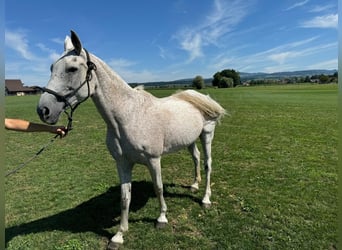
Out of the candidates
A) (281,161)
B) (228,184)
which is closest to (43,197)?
(228,184)

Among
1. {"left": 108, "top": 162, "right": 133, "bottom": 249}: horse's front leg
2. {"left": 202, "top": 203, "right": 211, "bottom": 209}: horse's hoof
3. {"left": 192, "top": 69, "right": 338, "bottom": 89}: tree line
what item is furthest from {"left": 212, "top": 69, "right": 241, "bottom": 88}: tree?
{"left": 108, "top": 162, "right": 133, "bottom": 249}: horse's front leg

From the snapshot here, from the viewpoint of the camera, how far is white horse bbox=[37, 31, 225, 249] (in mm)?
2490

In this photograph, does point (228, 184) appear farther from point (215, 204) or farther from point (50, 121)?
point (50, 121)

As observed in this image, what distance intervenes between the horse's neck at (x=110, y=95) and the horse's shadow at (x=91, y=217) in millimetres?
1688

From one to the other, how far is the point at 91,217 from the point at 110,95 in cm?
207

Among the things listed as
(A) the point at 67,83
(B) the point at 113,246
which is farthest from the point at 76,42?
(B) the point at 113,246

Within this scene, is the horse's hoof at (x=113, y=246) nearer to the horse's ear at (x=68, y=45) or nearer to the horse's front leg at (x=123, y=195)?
the horse's front leg at (x=123, y=195)

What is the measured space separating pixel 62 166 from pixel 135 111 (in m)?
4.42

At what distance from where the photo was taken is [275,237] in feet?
10.8

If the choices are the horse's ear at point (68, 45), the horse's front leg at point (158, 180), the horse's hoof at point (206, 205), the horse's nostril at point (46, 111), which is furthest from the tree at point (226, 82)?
the horse's nostril at point (46, 111)

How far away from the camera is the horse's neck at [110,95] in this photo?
281 centimetres

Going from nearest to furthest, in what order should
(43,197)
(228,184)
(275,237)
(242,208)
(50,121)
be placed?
(50,121) → (275,237) → (242,208) → (43,197) → (228,184)

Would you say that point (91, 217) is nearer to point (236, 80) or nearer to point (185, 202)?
point (185, 202)

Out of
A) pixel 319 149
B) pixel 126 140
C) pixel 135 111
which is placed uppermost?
pixel 135 111
